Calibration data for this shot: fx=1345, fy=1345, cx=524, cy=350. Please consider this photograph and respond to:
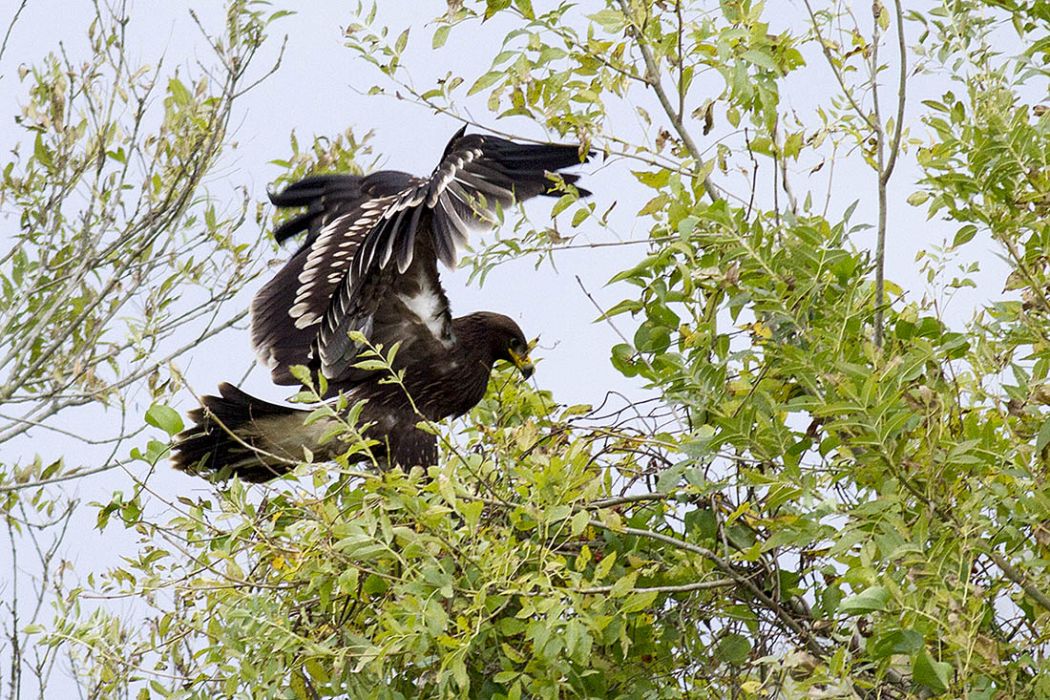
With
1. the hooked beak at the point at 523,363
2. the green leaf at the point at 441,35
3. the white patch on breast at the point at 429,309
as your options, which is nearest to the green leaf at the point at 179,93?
the white patch on breast at the point at 429,309

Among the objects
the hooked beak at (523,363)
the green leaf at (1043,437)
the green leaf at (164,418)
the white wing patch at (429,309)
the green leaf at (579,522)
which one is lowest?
the green leaf at (1043,437)

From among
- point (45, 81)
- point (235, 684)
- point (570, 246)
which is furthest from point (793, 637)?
point (45, 81)

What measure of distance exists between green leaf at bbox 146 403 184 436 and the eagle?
885 millimetres

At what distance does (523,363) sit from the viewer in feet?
11.8

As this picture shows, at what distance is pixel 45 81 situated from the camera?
4965mm

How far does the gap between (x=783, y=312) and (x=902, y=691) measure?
669mm

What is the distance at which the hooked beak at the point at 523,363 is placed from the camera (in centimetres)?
361

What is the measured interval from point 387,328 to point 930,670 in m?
2.48

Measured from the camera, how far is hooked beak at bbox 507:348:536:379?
361 centimetres

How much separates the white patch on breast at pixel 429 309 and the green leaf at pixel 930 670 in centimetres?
241

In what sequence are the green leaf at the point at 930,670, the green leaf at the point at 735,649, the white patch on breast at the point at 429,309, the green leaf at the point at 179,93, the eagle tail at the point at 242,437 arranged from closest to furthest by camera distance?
1. the green leaf at the point at 930,670
2. the green leaf at the point at 735,649
3. the eagle tail at the point at 242,437
4. the white patch on breast at the point at 429,309
5. the green leaf at the point at 179,93

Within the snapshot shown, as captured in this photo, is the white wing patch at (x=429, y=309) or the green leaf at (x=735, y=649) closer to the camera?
the green leaf at (x=735, y=649)

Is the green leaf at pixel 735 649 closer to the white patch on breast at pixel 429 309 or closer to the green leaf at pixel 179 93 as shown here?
the white patch on breast at pixel 429 309

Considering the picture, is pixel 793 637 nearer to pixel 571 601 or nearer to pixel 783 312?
pixel 571 601
